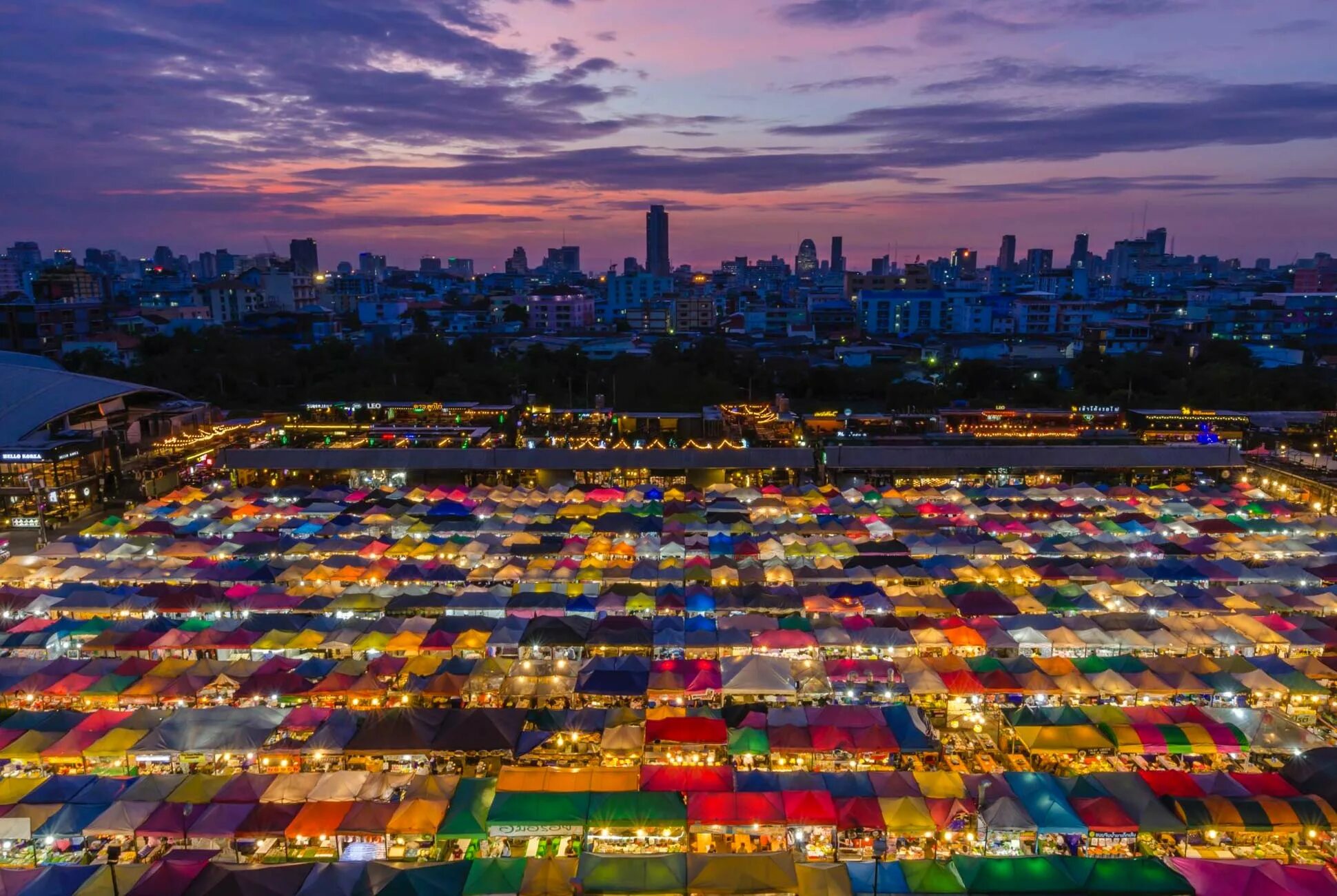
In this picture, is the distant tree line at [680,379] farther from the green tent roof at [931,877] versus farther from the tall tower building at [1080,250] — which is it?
the tall tower building at [1080,250]

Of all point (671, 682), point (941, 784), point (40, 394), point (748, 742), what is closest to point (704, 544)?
point (671, 682)

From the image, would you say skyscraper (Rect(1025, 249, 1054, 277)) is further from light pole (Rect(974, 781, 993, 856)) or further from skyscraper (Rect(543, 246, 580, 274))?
light pole (Rect(974, 781, 993, 856))

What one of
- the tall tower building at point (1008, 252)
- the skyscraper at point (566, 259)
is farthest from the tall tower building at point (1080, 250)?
the skyscraper at point (566, 259)

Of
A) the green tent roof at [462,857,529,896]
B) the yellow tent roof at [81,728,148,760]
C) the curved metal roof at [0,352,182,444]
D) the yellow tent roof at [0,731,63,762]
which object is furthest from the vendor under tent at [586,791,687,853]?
the curved metal roof at [0,352,182,444]

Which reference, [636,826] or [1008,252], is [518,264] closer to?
[1008,252]

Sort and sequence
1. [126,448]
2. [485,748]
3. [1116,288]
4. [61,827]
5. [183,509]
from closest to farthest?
1. [61,827]
2. [485,748]
3. [183,509]
4. [126,448]
5. [1116,288]

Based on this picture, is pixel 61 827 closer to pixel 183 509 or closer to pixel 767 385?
pixel 183 509

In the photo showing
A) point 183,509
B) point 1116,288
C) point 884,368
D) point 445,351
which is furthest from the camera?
point 1116,288

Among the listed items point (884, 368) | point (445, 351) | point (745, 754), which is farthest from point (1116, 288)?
point (745, 754)
